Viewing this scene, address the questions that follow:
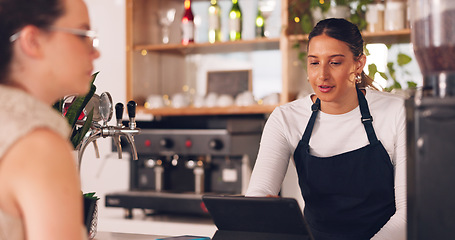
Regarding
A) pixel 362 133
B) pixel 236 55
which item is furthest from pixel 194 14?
pixel 362 133

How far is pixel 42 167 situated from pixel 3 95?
0.39 ft

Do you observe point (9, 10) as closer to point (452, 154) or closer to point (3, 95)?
point (3, 95)

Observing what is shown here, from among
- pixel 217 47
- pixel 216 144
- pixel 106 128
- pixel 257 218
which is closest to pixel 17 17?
pixel 257 218

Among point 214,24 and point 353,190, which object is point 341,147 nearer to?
point 353,190

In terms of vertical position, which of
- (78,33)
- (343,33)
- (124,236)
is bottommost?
(124,236)

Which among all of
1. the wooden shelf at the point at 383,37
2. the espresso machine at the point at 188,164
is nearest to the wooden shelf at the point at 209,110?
the espresso machine at the point at 188,164

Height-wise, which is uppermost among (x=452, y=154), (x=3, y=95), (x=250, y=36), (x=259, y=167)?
(x=250, y=36)

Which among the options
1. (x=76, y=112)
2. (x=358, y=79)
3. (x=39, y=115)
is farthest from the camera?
(x=358, y=79)

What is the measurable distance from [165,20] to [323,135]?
1887mm

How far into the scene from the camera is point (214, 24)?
334cm

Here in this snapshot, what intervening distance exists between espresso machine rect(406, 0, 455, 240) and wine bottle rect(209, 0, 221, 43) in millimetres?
2416

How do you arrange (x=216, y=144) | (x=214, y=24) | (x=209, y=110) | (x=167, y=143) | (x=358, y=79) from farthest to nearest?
(x=214, y=24), (x=209, y=110), (x=167, y=143), (x=216, y=144), (x=358, y=79)

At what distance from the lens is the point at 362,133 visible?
5.93ft

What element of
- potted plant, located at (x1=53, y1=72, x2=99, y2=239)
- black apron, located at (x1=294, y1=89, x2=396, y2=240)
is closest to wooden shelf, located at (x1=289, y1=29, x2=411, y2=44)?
black apron, located at (x1=294, y1=89, x2=396, y2=240)
